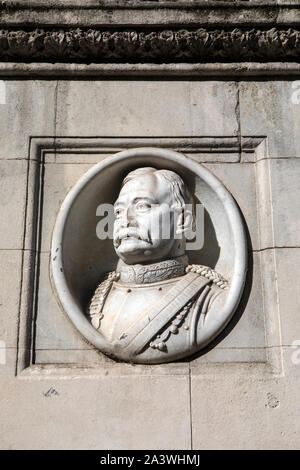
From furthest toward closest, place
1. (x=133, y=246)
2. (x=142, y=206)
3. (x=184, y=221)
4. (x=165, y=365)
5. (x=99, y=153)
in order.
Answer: (x=99, y=153) < (x=184, y=221) < (x=142, y=206) < (x=133, y=246) < (x=165, y=365)

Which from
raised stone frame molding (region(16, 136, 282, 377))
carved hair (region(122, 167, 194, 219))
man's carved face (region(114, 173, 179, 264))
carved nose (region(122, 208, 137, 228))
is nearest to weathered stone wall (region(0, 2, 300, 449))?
raised stone frame molding (region(16, 136, 282, 377))

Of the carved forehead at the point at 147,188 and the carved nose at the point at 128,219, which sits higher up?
the carved forehead at the point at 147,188

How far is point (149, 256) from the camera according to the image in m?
4.45

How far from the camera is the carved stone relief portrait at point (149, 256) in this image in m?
4.16

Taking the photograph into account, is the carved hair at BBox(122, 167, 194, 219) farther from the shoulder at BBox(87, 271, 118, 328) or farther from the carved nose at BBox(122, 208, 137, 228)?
the shoulder at BBox(87, 271, 118, 328)

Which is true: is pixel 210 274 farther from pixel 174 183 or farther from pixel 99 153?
pixel 99 153

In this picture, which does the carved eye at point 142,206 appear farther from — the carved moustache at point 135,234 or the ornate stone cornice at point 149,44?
the ornate stone cornice at point 149,44

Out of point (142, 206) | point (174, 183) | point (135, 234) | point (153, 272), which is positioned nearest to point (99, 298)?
point (153, 272)

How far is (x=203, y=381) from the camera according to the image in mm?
4062

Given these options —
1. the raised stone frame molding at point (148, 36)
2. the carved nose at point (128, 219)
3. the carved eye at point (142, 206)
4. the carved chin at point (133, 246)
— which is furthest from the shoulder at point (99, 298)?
the raised stone frame molding at point (148, 36)

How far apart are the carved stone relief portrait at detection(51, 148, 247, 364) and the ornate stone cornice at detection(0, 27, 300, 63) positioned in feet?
2.93

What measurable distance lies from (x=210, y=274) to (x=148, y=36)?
206 cm

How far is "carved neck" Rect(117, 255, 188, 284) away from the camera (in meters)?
4.43
